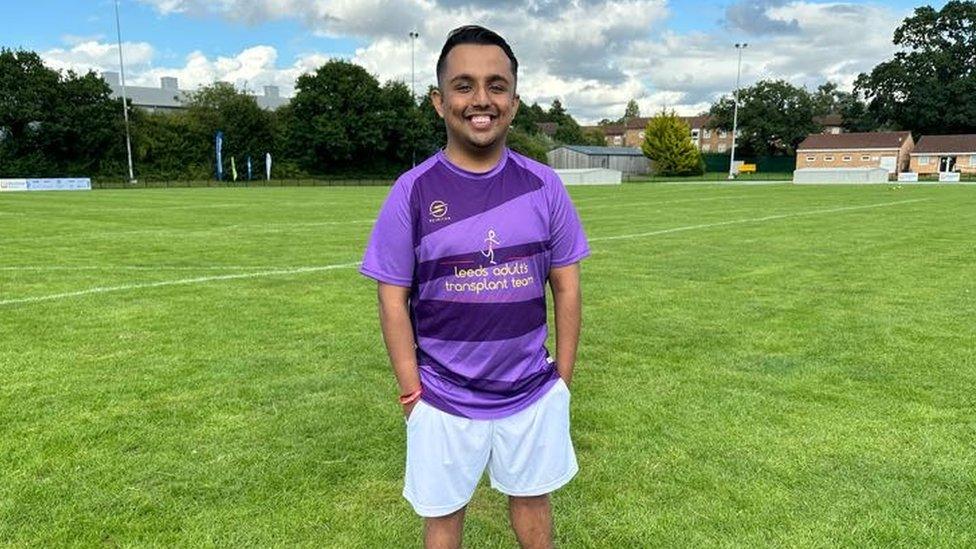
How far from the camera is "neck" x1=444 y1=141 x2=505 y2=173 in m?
2.27

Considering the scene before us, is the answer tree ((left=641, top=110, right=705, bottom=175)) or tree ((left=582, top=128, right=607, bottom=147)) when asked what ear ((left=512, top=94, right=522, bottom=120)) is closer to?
tree ((left=641, top=110, right=705, bottom=175))

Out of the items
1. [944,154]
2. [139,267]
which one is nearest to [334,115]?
[139,267]

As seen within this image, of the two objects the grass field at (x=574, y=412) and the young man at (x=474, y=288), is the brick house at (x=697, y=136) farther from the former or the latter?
the young man at (x=474, y=288)

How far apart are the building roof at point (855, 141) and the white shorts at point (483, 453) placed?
8847 centimetres

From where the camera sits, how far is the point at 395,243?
2.19 m

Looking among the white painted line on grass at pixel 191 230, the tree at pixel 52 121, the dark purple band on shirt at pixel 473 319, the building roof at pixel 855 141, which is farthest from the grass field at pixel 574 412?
the building roof at pixel 855 141

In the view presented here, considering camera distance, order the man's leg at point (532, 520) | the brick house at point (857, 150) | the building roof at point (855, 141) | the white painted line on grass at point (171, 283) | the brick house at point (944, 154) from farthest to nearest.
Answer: the building roof at point (855, 141)
the brick house at point (857, 150)
the brick house at point (944, 154)
the white painted line on grass at point (171, 283)
the man's leg at point (532, 520)

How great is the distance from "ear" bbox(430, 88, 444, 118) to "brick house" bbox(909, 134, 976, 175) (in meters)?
86.4

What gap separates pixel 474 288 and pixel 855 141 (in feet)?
299

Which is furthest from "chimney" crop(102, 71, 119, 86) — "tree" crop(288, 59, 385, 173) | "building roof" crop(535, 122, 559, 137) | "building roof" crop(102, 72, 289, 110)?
"building roof" crop(535, 122, 559, 137)

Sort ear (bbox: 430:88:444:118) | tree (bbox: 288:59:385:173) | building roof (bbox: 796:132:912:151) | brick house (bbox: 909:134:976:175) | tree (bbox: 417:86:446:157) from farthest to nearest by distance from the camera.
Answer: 1. building roof (bbox: 796:132:912:151)
2. brick house (bbox: 909:134:976:175)
3. tree (bbox: 417:86:446:157)
4. tree (bbox: 288:59:385:173)
5. ear (bbox: 430:88:444:118)

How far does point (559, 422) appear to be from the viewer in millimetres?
2424

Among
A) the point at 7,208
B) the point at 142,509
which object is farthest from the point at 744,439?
the point at 7,208

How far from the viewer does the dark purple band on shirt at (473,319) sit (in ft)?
7.34
